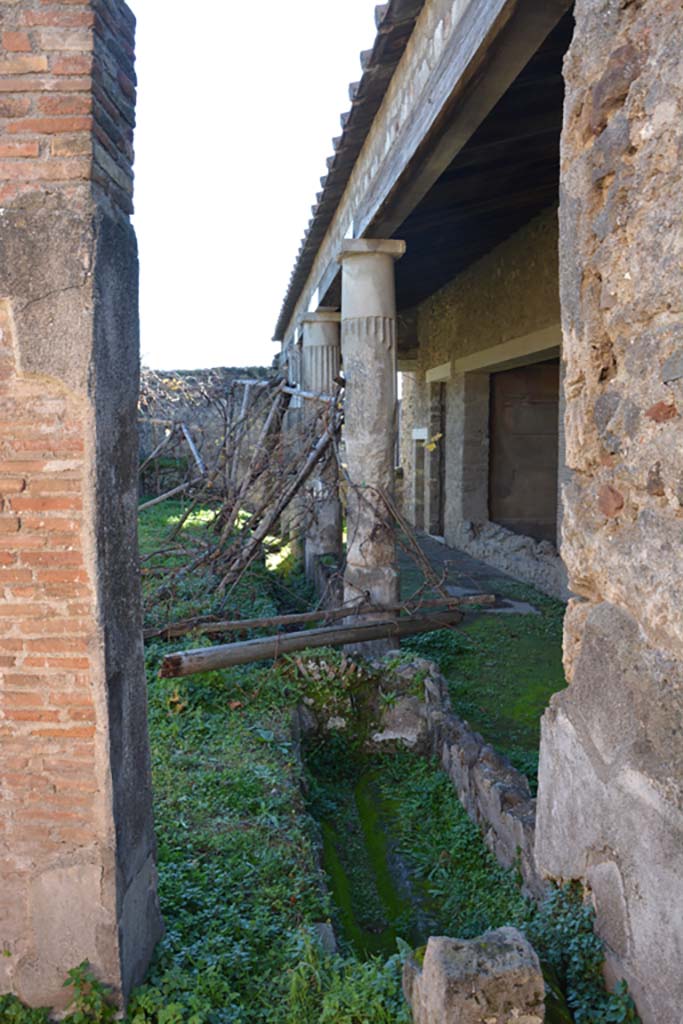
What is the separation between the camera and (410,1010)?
232 centimetres

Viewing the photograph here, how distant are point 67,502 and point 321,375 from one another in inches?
297

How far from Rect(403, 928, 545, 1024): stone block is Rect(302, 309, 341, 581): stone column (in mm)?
6877

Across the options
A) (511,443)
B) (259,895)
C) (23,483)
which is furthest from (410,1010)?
(511,443)

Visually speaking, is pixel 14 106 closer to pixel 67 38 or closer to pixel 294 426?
pixel 67 38

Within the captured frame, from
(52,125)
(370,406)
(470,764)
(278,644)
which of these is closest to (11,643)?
(52,125)

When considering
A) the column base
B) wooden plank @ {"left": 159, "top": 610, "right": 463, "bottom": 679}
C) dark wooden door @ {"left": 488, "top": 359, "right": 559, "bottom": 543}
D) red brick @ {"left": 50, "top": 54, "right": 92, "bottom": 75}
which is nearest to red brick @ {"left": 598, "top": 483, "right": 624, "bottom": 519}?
red brick @ {"left": 50, "top": 54, "right": 92, "bottom": 75}

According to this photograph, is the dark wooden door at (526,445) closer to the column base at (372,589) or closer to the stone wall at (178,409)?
the stone wall at (178,409)

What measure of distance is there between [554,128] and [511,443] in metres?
6.46

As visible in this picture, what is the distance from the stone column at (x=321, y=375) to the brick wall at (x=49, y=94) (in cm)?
679

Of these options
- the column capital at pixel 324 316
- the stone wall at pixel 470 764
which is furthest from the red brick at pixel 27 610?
the column capital at pixel 324 316

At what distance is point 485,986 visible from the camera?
206 centimetres

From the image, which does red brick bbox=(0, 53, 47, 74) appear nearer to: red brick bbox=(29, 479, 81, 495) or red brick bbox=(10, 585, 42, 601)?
red brick bbox=(29, 479, 81, 495)

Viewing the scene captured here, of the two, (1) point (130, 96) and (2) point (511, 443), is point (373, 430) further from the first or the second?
(2) point (511, 443)

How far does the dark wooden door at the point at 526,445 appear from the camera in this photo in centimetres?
1124
